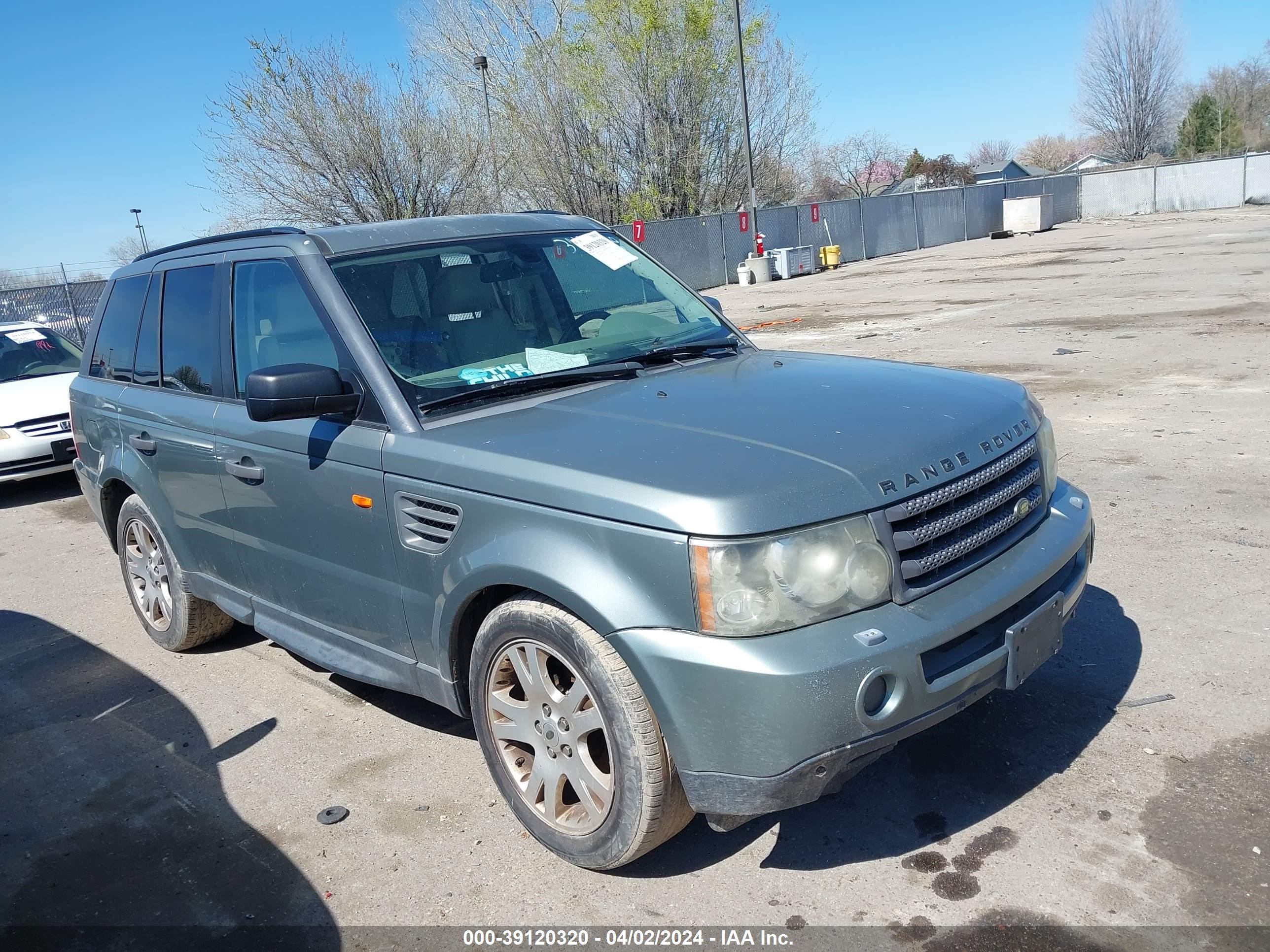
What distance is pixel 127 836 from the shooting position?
3.66 metres

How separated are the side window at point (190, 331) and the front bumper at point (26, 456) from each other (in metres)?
5.43

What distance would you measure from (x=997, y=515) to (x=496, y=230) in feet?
7.52

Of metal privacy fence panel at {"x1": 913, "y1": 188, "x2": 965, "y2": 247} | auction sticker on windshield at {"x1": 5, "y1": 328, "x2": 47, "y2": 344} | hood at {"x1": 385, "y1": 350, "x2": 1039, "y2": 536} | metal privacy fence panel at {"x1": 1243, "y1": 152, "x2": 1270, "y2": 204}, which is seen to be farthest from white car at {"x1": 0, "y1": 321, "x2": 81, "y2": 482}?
metal privacy fence panel at {"x1": 1243, "y1": 152, "x2": 1270, "y2": 204}

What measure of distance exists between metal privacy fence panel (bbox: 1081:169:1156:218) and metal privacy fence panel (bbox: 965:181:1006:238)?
6910mm

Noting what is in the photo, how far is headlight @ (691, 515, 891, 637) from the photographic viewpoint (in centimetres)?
255

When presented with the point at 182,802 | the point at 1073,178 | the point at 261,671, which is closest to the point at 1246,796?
the point at 182,802

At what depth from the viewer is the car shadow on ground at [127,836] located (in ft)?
Answer: 10.2

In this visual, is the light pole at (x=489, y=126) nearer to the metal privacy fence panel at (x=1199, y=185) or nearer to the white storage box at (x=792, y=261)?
the white storage box at (x=792, y=261)

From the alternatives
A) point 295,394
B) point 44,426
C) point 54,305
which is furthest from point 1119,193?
point 295,394

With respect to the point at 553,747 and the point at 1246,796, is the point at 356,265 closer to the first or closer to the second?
the point at 553,747

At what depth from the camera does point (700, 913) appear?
9.51 feet

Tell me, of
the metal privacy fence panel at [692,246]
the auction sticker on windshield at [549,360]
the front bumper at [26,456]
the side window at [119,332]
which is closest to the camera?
the auction sticker on windshield at [549,360]

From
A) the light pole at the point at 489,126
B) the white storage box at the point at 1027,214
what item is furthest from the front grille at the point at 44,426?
the white storage box at the point at 1027,214

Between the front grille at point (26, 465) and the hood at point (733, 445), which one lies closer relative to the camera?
the hood at point (733, 445)
